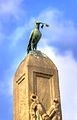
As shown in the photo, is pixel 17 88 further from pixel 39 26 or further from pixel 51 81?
pixel 39 26

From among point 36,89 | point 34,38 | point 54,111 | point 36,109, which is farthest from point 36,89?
point 34,38

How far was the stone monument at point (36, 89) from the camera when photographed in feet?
45.8

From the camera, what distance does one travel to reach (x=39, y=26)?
1577 cm

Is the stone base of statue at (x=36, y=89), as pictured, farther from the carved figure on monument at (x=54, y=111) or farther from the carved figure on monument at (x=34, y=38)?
the carved figure on monument at (x=34, y=38)

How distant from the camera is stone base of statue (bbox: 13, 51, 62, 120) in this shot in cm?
1396

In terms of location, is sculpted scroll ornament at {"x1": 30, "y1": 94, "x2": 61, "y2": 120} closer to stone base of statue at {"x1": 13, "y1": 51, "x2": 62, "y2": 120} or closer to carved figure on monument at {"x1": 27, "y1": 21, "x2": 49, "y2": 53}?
stone base of statue at {"x1": 13, "y1": 51, "x2": 62, "y2": 120}

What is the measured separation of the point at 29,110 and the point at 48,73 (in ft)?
5.64

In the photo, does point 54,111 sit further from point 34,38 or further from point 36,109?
point 34,38

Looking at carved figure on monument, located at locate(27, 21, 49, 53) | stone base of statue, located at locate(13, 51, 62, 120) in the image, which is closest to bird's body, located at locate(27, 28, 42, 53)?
carved figure on monument, located at locate(27, 21, 49, 53)

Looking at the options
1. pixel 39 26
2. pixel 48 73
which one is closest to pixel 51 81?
pixel 48 73

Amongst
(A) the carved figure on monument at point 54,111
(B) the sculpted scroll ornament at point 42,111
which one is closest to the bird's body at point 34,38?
(B) the sculpted scroll ornament at point 42,111

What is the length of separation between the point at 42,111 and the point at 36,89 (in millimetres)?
907

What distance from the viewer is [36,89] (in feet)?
47.4

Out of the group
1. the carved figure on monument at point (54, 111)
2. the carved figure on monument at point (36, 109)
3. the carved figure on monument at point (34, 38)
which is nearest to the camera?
the carved figure on monument at point (36, 109)
